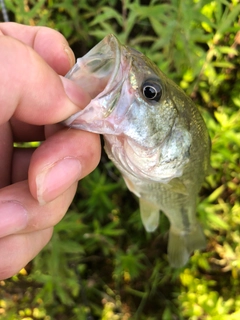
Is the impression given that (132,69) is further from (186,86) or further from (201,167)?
(186,86)

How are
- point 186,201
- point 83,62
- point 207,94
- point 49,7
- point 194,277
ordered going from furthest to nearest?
point 194,277 → point 207,94 → point 49,7 → point 186,201 → point 83,62

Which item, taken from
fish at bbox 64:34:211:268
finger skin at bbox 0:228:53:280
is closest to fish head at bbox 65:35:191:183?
fish at bbox 64:34:211:268

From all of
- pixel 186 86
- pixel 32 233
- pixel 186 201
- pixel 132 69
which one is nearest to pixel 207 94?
pixel 186 86

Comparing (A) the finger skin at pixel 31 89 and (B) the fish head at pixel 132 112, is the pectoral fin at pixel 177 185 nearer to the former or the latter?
(B) the fish head at pixel 132 112

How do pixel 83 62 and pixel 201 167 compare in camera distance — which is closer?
pixel 83 62

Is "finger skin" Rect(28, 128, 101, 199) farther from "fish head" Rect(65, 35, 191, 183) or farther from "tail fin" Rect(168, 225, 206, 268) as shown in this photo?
"tail fin" Rect(168, 225, 206, 268)

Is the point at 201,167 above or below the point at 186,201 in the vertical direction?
above
